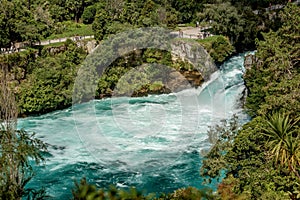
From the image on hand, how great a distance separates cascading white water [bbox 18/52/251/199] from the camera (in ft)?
86.1

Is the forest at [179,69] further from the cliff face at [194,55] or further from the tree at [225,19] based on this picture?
the cliff face at [194,55]

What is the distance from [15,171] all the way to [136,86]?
2860 cm

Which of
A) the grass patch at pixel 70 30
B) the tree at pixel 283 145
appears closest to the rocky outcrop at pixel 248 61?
the grass patch at pixel 70 30

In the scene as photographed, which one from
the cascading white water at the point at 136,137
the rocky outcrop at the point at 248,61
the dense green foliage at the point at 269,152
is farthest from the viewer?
the rocky outcrop at the point at 248,61

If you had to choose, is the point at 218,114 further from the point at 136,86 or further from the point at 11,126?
the point at 11,126

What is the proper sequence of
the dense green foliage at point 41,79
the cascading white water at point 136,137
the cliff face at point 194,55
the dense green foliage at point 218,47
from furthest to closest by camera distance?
the dense green foliage at point 218,47 < the cliff face at point 194,55 < the dense green foliage at point 41,79 < the cascading white water at point 136,137

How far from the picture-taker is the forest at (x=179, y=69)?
14.9 metres

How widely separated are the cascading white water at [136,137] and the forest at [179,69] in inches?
64.5

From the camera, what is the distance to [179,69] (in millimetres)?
43844

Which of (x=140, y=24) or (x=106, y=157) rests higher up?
(x=140, y=24)

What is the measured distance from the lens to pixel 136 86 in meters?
41.7

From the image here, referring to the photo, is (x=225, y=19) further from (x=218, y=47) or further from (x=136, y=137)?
(x=136, y=137)

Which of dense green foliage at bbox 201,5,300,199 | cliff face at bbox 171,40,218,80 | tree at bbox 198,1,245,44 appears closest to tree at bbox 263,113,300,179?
dense green foliage at bbox 201,5,300,199

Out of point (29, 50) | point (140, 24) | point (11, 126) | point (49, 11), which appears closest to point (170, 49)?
point (140, 24)
